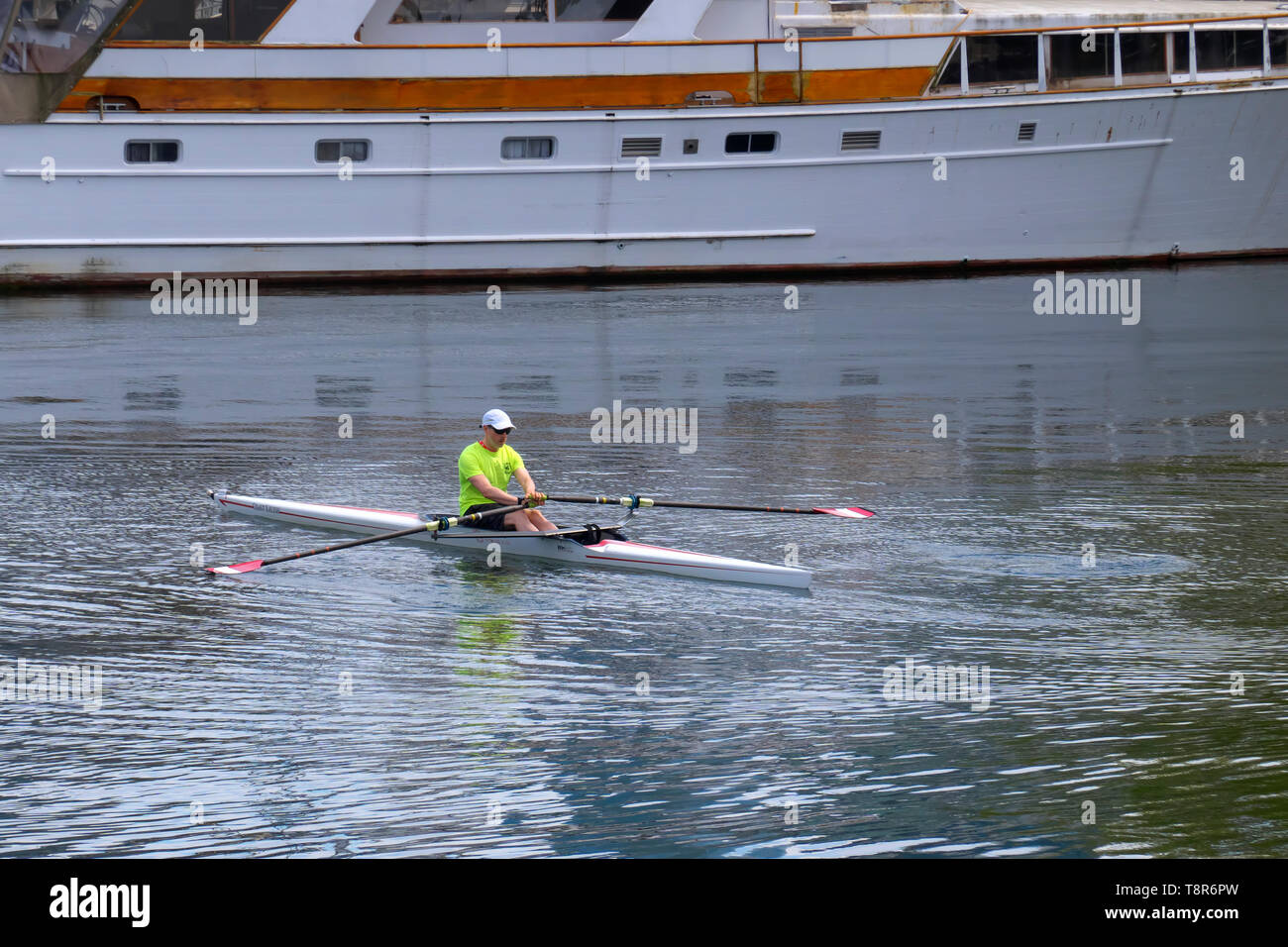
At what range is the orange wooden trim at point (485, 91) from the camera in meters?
29.1

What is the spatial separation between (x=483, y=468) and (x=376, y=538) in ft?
3.41

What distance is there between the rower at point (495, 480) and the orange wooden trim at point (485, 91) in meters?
17.5

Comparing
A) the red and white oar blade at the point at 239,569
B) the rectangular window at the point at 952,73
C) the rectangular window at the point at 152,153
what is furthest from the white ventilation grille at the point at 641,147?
the red and white oar blade at the point at 239,569

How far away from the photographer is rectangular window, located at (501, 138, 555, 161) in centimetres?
2975

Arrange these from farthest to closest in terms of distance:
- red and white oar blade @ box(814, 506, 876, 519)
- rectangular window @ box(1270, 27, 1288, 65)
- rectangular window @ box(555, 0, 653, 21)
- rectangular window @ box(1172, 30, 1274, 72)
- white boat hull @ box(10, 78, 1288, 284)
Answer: rectangular window @ box(1270, 27, 1288, 65)
rectangular window @ box(1172, 30, 1274, 72)
rectangular window @ box(555, 0, 653, 21)
white boat hull @ box(10, 78, 1288, 284)
red and white oar blade @ box(814, 506, 876, 519)

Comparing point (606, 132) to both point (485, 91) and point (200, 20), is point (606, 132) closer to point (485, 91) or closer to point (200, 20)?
point (485, 91)

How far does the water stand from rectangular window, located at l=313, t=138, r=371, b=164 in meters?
8.10

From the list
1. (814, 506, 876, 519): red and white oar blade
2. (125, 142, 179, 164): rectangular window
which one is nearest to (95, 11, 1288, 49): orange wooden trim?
(125, 142, 179, 164): rectangular window

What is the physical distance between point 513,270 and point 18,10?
391 inches

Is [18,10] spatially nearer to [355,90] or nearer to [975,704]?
[355,90]

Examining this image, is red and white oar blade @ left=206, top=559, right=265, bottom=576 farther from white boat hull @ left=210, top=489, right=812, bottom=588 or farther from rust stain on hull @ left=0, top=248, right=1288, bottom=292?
rust stain on hull @ left=0, top=248, right=1288, bottom=292

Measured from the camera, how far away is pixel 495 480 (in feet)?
43.4

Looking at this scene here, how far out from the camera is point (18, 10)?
1134 inches

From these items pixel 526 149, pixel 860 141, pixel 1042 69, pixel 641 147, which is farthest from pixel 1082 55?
pixel 526 149
